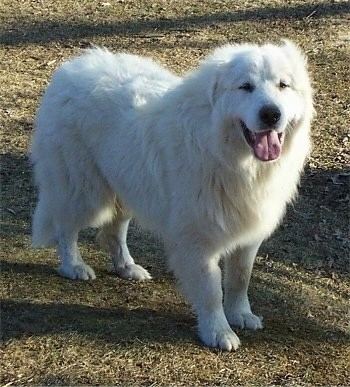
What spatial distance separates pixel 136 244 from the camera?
5629mm

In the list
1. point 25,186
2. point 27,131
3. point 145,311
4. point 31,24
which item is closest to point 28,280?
point 145,311

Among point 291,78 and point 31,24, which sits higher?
point 291,78

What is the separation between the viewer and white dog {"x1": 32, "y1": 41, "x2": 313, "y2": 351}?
387 centimetres

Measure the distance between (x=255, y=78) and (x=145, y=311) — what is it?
5.10 feet

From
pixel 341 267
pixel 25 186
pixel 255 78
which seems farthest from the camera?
pixel 25 186

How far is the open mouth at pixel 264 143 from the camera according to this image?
3.81 metres

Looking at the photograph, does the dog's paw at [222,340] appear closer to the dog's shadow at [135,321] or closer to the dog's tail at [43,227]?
the dog's shadow at [135,321]

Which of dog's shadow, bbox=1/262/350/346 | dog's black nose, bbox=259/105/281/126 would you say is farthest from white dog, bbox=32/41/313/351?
dog's shadow, bbox=1/262/350/346

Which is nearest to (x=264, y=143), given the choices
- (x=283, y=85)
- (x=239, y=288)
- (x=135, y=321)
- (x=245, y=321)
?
(x=283, y=85)

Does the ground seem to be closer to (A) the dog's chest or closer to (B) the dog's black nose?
(A) the dog's chest

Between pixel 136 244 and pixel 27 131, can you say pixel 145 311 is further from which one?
pixel 27 131

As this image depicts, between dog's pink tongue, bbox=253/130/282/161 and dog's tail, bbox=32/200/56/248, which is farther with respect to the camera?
dog's tail, bbox=32/200/56/248

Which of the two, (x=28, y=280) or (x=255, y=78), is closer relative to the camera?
(x=255, y=78)

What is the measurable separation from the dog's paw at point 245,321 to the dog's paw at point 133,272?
2.50ft
